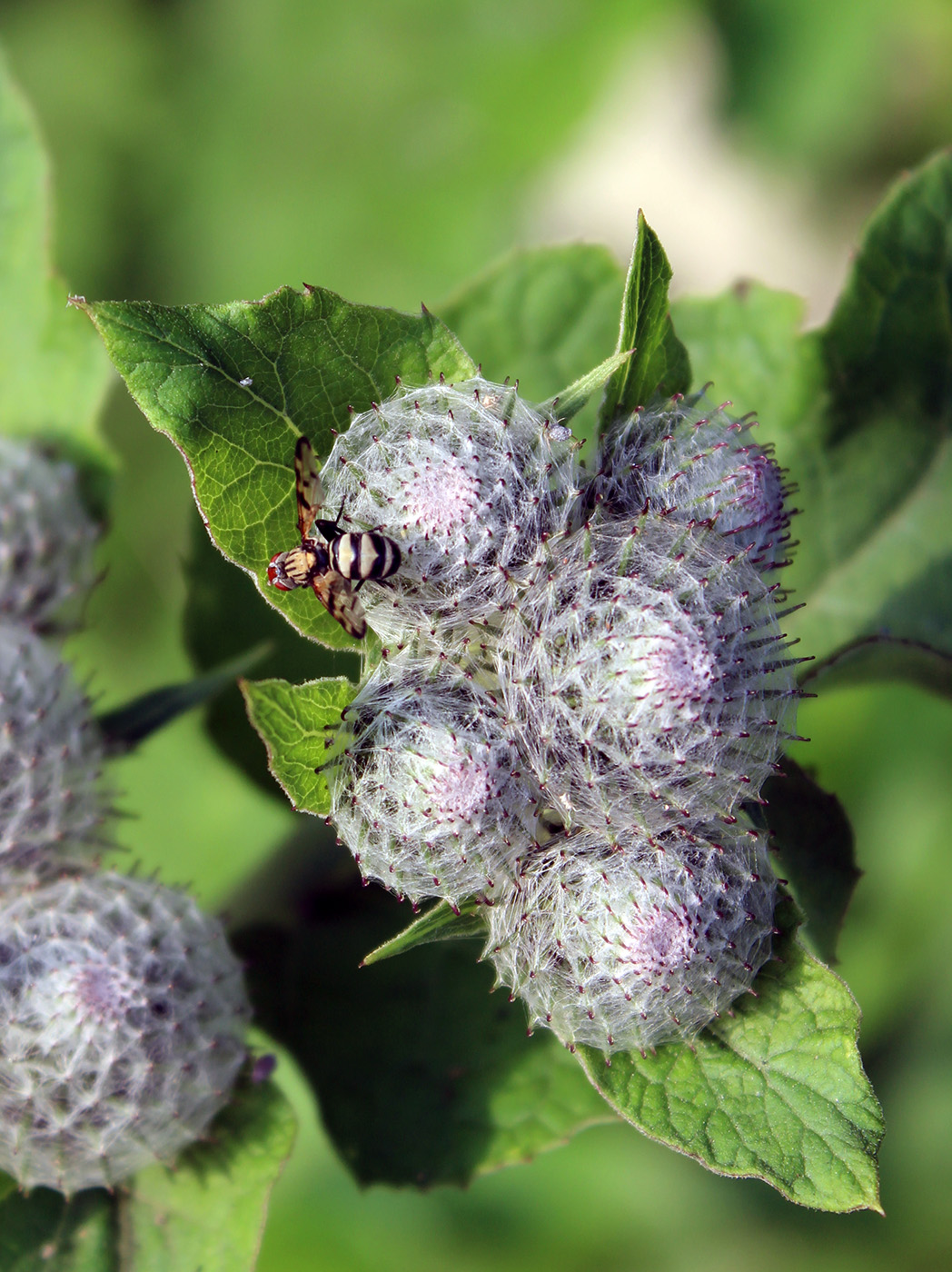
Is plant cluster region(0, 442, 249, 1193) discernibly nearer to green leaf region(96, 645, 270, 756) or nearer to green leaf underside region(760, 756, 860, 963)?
green leaf region(96, 645, 270, 756)

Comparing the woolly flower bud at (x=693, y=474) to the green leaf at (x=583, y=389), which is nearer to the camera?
the green leaf at (x=583, y=389)

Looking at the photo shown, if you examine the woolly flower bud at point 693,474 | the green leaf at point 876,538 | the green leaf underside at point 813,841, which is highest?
the woolly flower bud at point 693,474

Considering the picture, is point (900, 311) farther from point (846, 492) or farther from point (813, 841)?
point (813, 841)

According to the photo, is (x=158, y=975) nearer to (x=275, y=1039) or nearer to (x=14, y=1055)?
(x=14, y=1055)

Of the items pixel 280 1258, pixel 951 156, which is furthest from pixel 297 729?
pixel 280 1258

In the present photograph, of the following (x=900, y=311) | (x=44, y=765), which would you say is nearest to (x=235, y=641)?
(x=44, y=765)

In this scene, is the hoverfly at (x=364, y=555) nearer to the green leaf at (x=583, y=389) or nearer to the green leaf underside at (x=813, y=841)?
the green leaf at (x=583, y=389)

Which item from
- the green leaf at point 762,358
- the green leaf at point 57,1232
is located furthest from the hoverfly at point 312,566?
the green leaf at point 762,358

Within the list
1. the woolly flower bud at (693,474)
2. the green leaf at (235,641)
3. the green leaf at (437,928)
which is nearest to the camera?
the green leaf at (437,928)
